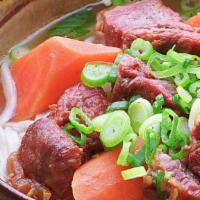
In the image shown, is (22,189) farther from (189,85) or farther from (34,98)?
(189,85)

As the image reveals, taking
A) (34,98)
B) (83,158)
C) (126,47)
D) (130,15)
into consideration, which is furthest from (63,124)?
(130,15)

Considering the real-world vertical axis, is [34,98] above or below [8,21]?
below

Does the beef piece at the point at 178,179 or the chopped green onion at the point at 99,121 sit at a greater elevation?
the chopped green onion at the point at 99,121

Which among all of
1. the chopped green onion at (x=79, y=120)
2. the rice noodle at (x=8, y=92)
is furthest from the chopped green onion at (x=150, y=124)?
the rice noodle at (x=8, y=92)

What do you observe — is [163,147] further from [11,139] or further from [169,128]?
[11,139]

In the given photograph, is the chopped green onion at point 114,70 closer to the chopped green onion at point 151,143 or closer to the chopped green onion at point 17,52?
the chopped green onion at point 151,143

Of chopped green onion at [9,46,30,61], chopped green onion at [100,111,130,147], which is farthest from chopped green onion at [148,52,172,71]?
chopped green onion at [9,46,30,61]

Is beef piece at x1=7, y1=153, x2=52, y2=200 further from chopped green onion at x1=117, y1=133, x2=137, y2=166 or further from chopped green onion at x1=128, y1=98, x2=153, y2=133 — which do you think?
chopped green onion at x1=128, y1=98, x2=153, y2=133
